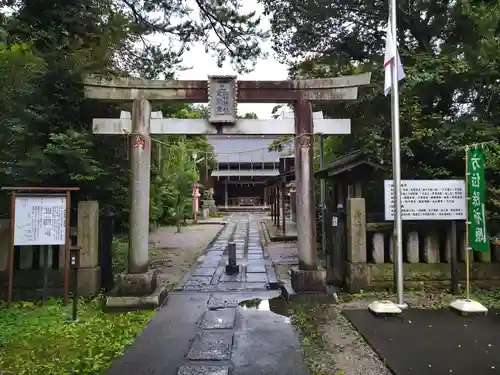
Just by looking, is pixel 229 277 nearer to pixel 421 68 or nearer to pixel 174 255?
pixel 174 255

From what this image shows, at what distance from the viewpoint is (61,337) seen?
4777 mm

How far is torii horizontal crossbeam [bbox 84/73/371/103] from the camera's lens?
6695mm

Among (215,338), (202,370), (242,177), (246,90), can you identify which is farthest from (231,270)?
(242,177)

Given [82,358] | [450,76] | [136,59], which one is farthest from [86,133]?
[450,76]

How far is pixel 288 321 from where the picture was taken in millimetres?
5387

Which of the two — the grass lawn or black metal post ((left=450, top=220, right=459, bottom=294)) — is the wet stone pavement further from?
black metal post ((left=450, top=220, right=459, bottom=294))


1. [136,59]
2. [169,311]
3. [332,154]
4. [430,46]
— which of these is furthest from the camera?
[332,154]

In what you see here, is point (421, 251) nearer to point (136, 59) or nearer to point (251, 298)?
point (251, 298)

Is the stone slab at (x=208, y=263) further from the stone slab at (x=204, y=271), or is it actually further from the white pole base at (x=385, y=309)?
the white pole base at (x=385, y=309)

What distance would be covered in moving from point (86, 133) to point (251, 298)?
471 cm

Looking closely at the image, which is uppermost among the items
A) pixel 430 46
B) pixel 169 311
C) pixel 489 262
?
pixel 430 46

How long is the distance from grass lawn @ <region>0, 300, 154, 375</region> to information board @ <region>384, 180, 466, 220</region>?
4.91 meters

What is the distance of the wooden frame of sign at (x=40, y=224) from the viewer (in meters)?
5.93

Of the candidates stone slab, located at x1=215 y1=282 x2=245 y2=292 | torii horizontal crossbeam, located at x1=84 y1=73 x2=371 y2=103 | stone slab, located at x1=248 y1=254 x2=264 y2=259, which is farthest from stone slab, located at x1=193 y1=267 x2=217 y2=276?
torii horizontal crossbeam, located at x1=84 y1=73 x2=371 y2=103
